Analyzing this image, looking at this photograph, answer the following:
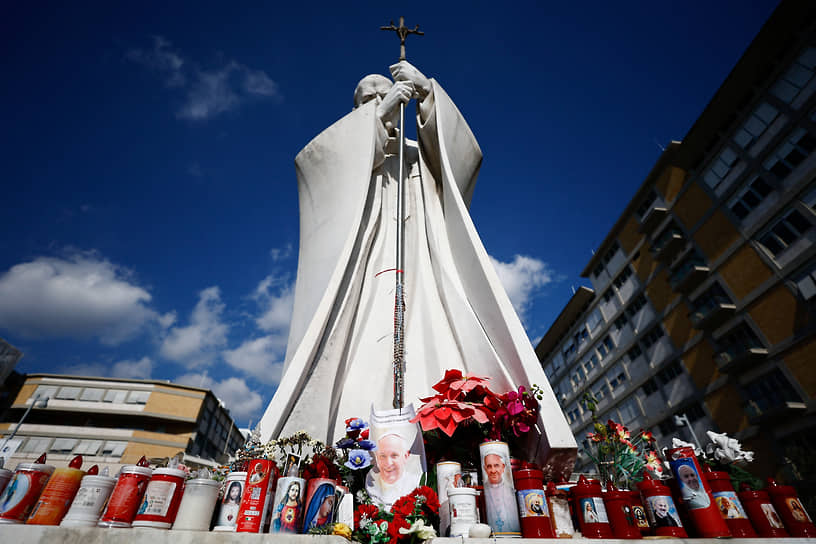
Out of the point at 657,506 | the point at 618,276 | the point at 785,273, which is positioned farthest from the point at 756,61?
the point at 657,506

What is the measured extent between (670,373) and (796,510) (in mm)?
18912

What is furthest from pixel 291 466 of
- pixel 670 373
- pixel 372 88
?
pixel 670 373

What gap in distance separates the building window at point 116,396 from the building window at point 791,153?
4014 centimetres

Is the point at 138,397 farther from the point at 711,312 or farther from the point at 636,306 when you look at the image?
the point at 711,312

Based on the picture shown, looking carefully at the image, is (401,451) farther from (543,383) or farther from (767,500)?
(767,500)

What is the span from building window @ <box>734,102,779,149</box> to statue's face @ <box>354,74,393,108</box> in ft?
50.1

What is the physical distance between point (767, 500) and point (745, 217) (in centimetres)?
1684

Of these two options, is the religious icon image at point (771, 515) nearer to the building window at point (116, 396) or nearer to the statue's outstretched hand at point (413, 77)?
the statue's outstretched hand at point (413, 77)

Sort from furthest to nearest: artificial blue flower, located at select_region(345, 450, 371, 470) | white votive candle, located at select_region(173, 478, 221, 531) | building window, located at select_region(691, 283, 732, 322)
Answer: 1. building window, located at select_region(691, 283, 732, 322)
2. artificial blue flower, located at select_region(345, 450, 371, 470)
3. white votive candle, located at select_region(173, 478, 221, 531)

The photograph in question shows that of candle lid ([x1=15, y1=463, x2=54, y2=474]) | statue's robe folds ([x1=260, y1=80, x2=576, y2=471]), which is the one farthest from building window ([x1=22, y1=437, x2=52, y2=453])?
candle lid ([x1=15, y1=463, x2=54, y2=474])

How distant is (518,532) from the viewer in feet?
5.52

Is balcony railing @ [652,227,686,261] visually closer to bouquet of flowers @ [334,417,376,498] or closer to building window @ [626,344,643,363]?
building window @ [626,344,643,363]

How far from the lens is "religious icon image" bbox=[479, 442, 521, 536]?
169 centimetres

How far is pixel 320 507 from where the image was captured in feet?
5.55
